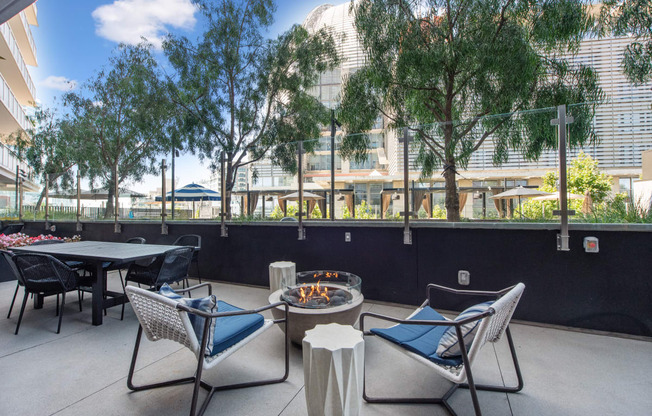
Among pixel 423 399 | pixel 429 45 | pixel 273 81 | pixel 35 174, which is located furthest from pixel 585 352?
pixel 35 174

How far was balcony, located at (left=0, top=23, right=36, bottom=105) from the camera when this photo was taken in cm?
1218

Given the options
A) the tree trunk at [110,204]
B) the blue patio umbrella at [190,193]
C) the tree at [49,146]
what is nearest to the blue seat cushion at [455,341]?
the blue patio umbrella at [190,193]

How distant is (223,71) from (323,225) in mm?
4531

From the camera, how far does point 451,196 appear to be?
13.3 feet

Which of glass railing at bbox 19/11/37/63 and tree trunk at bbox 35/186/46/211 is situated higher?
glass railing at bbox 19/11/37/63

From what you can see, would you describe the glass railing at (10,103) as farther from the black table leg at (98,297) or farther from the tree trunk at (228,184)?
the black table leg at (98,297)

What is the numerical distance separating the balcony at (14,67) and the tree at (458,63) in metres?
13.6

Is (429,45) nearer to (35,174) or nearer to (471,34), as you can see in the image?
(471,34)

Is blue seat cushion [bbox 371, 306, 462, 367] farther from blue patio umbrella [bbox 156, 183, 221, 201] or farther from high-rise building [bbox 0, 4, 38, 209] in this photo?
high-rise building [bbox 0, 4, 38, 209]

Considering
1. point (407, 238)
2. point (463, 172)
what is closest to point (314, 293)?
point (407, 238)

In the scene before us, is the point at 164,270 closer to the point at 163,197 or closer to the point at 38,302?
the point at 38,302

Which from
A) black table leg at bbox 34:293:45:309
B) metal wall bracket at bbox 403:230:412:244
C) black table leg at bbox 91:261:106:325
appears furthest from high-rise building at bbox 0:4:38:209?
metal wall bracket at bbox 403:230:412:244

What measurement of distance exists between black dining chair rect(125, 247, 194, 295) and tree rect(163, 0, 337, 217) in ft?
10.7

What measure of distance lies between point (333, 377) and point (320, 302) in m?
1.23
